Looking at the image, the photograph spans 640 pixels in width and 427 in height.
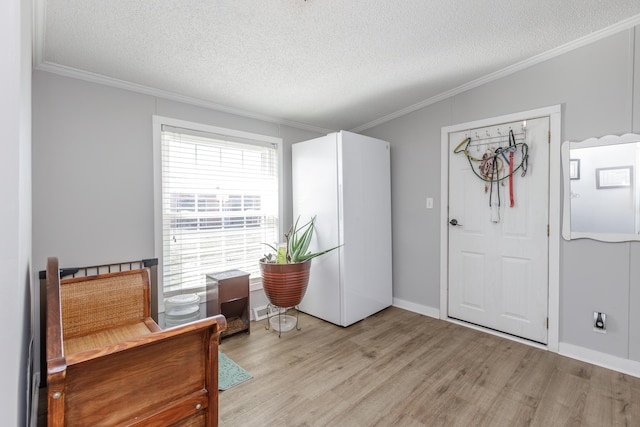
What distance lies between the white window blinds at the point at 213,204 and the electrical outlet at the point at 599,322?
9.78 ft

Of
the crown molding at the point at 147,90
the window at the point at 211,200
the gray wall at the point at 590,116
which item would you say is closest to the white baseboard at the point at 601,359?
the gray wall at the point at 590,116

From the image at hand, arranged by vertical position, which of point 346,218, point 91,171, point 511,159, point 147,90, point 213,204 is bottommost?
point 346,218

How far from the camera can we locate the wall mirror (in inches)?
85.7

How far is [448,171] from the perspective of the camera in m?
3.19

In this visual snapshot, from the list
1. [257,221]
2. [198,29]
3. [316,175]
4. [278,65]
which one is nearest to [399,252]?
[316,175]

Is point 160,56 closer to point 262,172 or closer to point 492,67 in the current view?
point 262,172

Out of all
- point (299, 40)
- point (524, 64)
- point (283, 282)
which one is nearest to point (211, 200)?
point (283, 282)

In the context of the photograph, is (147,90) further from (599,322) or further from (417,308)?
(599,322)

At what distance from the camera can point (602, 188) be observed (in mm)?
2297

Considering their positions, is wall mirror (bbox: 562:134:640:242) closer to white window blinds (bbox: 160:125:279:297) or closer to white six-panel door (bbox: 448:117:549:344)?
white six-panel door (bbox: 448:117:549:344)

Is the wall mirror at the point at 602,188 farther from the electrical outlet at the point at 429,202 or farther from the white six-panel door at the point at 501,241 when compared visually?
the electrical outlet at the point at 429,202

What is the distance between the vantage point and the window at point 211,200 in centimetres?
273

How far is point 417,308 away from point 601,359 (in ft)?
5.11

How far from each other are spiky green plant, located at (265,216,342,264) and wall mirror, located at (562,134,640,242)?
2030mm
